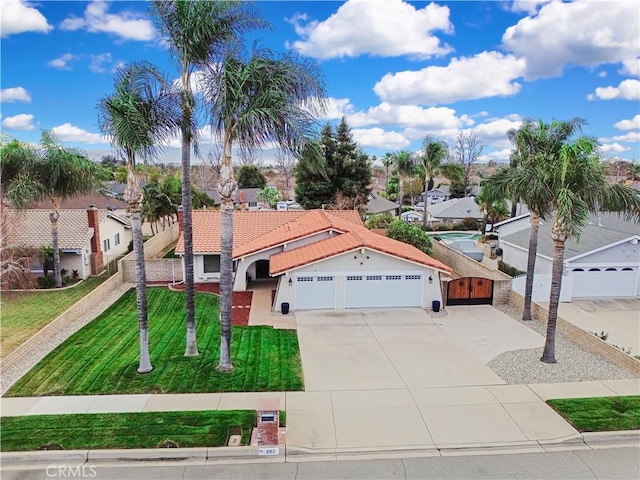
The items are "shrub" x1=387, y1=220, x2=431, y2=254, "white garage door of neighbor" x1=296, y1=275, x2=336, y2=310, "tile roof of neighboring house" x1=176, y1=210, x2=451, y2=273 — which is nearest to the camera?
"white garage door of neighbor" x1=296, y1=275, x2=336, y2=310

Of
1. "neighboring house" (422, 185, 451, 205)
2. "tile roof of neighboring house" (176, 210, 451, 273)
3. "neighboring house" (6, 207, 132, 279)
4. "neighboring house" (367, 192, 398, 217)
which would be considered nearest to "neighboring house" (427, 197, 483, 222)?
"neighboring house" (367, 192, 398, 217)

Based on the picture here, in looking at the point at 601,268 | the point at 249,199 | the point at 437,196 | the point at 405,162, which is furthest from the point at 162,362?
the point at 437,196

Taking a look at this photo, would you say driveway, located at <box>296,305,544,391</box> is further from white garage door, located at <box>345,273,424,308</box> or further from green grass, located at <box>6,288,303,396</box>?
green grass, located at <box>6,288,303,396</box>

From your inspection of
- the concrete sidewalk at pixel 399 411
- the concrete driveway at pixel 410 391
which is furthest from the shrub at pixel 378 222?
the concrete sidewalk at pixel 399 411

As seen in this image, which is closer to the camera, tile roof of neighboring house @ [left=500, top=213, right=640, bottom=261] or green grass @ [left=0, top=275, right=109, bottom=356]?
green grass @ [left=0, top=275, right=109, bottom=356]

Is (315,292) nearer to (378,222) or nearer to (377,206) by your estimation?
(378,222)

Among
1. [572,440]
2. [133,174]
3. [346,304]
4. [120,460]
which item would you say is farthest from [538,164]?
[120,460]
